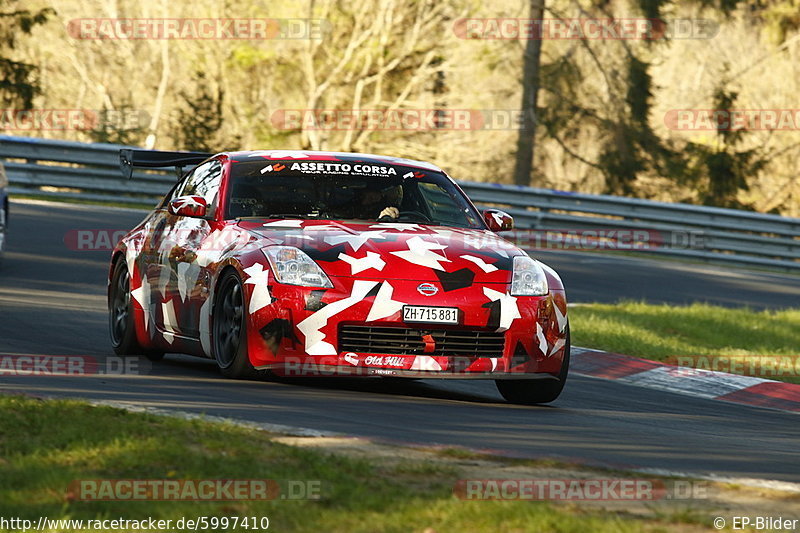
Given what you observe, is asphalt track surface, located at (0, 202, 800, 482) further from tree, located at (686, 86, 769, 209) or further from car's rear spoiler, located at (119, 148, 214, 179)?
tree, located at (686, 86, 769, 209)

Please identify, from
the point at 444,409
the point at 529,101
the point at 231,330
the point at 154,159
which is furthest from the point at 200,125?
the point at 444,409

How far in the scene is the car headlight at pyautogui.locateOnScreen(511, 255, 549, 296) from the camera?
28.7ft

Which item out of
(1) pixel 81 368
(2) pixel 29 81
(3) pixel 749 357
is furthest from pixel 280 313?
(2) pixel 29 81

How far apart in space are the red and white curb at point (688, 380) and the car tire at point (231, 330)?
3738 mm

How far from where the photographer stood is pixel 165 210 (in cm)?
1055

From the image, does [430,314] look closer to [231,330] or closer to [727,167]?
[231,330]

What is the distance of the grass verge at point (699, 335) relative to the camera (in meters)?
12.8

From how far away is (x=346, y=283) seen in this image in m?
8.43

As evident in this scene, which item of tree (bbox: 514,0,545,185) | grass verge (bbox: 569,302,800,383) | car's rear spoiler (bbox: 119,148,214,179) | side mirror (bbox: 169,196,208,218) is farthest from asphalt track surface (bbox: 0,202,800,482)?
tree (bbox: 514,0,545,185)

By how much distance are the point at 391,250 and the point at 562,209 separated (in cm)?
1632

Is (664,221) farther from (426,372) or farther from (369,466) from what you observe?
(369,466)

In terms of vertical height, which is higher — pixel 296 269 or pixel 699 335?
pixel 296 269

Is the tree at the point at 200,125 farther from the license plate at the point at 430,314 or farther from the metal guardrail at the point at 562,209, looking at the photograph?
the license plate at the point at 430,314

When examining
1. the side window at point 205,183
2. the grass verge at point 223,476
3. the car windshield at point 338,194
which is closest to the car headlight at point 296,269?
the car windshield at point 338,194
